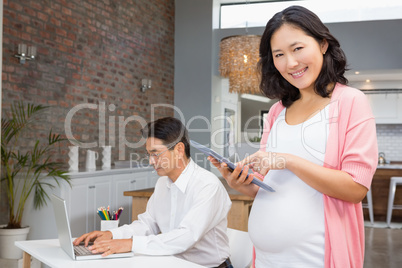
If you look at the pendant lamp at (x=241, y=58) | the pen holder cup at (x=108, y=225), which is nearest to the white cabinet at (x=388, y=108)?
the pendant lamp at (x=241, y=58)

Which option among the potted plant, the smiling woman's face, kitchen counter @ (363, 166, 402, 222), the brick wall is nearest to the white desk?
the smiling woman's face

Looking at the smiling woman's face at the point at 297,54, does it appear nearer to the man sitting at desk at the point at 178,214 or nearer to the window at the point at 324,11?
the man sitting at desk at the point at 178,214

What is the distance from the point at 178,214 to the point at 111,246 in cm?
54

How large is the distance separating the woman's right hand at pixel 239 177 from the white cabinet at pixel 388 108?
7.46 m

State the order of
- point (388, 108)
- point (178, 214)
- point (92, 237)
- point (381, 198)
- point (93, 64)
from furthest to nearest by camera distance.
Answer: point (388, 108), point (381, 198), point (93, 64), point (178, 214), point (92, 237)

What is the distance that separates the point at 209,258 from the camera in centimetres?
229

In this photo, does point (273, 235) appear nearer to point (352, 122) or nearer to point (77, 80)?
point (352, 122)

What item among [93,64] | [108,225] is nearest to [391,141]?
[93,64]

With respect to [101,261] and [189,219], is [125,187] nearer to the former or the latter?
[189,219]

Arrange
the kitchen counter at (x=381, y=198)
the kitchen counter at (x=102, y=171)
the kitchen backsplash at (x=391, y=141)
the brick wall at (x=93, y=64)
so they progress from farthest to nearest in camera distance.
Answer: the kitchen backsplash at (x=391, y=141), the kitchen counter at (x=381, y=198), the brick wall at (x=93, y=64), the kitchen counter at (x=102, y=171)

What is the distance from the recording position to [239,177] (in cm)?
138

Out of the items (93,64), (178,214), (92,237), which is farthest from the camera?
(93,64)

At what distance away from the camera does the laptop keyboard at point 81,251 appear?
191 centimetres

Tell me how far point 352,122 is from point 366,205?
6835 mm
